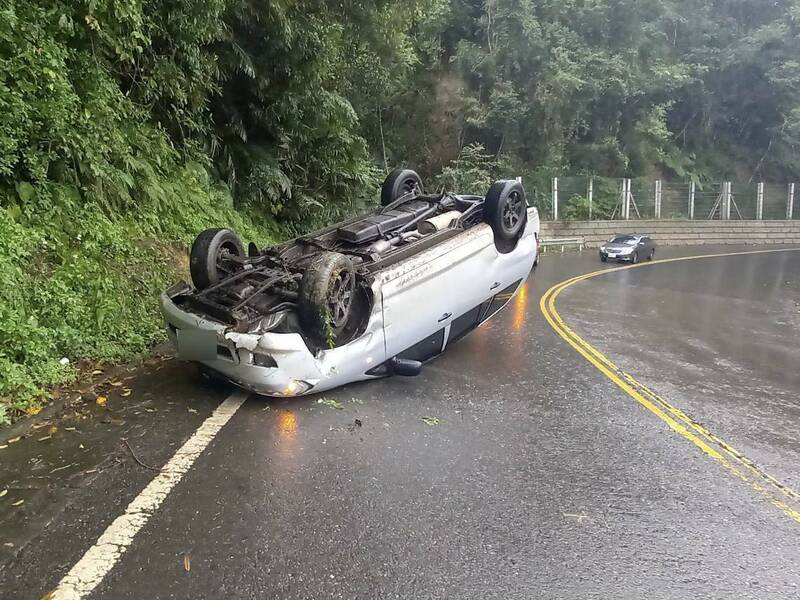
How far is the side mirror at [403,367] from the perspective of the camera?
6.11 meters

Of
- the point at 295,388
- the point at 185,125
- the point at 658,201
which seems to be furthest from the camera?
the point at 658,201

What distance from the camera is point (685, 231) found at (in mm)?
34781

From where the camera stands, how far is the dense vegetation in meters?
6.27

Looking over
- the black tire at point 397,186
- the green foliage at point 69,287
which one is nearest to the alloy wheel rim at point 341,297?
the green foliage at point 69,287

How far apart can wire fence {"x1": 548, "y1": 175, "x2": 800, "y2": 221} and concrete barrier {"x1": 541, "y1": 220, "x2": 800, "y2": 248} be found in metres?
0.46

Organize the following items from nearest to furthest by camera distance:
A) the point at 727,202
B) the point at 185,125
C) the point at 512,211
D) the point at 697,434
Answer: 1. the point at 697,434
2. the point at 512,211
3. the point at 185,125
4. the point at 727,202

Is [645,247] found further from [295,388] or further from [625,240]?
[295,388]

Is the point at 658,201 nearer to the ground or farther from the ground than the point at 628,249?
farther from the ground

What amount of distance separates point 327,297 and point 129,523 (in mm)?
2403

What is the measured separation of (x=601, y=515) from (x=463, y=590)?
1.27 meters

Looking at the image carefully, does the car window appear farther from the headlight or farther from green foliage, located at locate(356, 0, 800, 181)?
the headlight

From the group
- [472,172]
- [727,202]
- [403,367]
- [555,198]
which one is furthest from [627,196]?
[403,367]

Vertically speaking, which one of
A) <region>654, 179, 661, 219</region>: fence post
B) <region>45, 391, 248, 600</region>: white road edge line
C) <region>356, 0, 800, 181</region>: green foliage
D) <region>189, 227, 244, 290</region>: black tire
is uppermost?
<region>356, 0, 800, 181</region>: green foliage

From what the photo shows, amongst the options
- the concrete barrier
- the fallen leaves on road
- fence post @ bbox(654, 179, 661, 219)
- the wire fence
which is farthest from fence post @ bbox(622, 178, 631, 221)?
the fallen leaves on road
